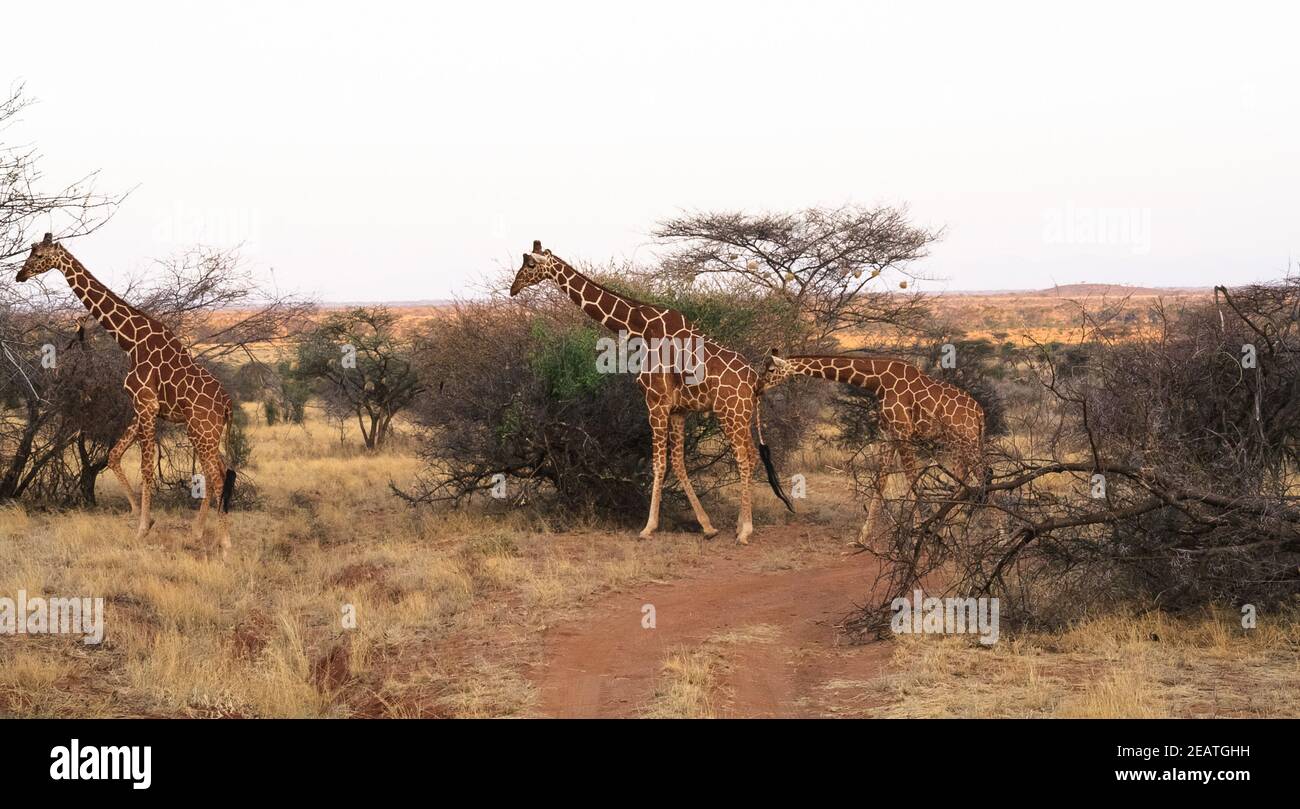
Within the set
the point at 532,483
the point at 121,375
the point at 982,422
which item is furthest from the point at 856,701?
the point at 121,375

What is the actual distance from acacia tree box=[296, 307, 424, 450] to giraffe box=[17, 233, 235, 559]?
29.4 ft

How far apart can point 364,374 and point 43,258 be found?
11258 mm

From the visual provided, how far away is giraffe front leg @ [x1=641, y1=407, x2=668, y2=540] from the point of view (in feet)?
38.8

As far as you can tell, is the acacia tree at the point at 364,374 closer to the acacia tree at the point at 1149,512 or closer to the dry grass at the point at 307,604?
the dry grass at the point at 307,604

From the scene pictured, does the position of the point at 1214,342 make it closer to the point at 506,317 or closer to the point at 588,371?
the point at 588,371

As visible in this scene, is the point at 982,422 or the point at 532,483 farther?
the point at 532,483

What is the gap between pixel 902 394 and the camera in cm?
1166

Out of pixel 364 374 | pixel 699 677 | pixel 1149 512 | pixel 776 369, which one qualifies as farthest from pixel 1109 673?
pixel 364 374

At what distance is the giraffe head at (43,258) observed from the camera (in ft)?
34.9

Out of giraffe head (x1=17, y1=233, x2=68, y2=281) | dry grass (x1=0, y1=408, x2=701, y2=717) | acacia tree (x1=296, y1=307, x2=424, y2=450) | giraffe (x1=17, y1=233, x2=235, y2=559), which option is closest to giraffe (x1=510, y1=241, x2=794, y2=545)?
dry grass (x1=0, y1=408, x2=701, y2=717)

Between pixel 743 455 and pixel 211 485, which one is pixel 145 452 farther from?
pixel 743 455

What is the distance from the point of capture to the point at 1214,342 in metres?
10.0

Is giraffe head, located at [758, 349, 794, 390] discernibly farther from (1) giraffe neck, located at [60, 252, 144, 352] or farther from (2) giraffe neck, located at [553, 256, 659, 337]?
(1) giraffe neck, located at [60, 252, 144, 352]

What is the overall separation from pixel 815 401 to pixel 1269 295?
907 cm
